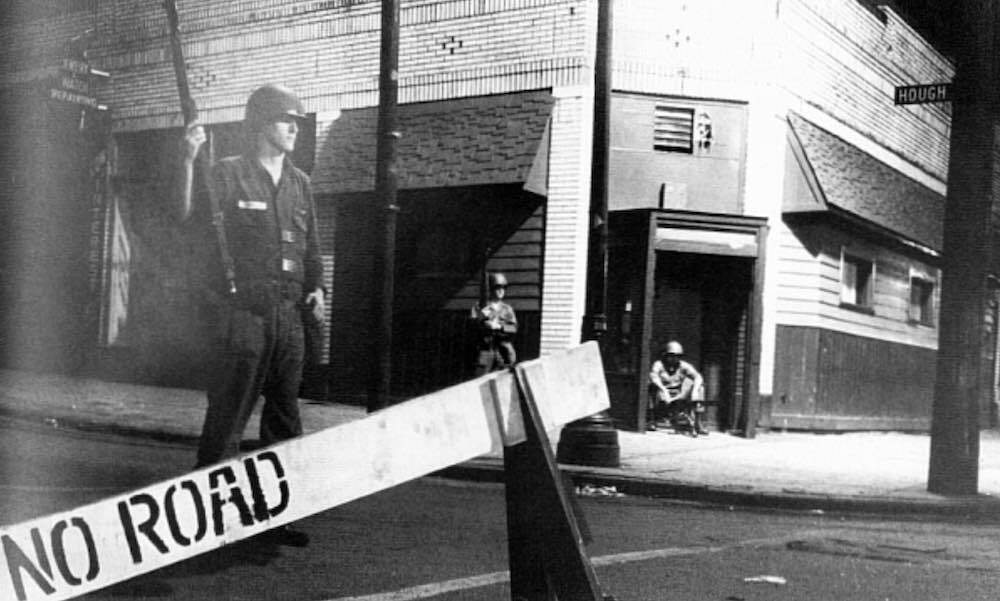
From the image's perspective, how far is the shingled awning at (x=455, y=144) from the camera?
12.4m

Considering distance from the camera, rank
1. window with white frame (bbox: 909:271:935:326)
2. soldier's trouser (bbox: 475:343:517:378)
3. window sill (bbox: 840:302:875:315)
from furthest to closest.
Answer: window with white frame (bbox: 909:271:935:326), window sill (bbox: 840:302:875:315), soldier's trouser (bbox: 475:343:517:378)

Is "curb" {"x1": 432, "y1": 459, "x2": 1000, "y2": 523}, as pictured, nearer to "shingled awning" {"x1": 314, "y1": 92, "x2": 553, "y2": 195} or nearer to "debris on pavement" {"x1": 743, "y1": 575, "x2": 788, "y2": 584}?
"debris on pavement" {"x1": 743, "y1": 575, "x2": 788, "y2": 584}

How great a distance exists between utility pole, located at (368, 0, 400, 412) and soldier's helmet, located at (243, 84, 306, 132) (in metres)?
4.77

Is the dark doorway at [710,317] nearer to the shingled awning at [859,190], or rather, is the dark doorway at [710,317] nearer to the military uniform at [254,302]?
the shingled awning at [859,190]

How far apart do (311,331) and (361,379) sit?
8314 mm

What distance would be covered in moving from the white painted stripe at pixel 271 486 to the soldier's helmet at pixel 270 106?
220 cm

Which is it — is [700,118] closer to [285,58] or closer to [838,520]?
[285,58]

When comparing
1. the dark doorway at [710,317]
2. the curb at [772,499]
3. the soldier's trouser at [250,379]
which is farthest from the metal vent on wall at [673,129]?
the soldier's trouser at [250,379]

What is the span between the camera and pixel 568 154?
12562 mm

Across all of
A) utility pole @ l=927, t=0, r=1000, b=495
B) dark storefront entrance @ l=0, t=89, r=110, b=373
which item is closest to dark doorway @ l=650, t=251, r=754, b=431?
Answer: utility pole @ l=927, t=0, r=1000, b=495

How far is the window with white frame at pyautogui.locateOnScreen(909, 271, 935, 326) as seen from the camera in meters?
17.1

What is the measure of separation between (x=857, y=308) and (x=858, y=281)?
592mm

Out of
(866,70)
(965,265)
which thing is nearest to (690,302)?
(965,265)

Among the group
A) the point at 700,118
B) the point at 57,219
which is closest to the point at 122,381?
the point at 57,219
